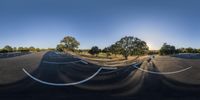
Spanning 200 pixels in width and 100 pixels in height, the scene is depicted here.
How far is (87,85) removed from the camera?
17938 mm

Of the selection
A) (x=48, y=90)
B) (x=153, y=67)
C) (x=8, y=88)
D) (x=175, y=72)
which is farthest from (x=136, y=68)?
(x=8, y=88)

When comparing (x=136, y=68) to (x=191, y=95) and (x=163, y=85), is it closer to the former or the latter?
(x=163, y=85)

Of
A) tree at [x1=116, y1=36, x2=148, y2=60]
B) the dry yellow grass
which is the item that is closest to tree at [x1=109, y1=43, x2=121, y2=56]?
tree at [x1=116, y1=36, x2=148, y2=60]

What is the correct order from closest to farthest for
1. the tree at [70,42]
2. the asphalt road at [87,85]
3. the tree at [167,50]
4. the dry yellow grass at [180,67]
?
1. the asphalt road at [87,85]
2. the dry yellow grass at [180,67]
3. the tree at [167,50]
4. the tree at [70,42]

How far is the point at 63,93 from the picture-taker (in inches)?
650

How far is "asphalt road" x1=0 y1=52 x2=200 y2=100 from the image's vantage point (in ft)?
53.7

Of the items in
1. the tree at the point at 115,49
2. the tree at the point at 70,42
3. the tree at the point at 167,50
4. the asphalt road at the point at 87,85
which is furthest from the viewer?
the tree at the point at 70,42

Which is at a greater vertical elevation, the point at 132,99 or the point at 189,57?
the point at 189,57

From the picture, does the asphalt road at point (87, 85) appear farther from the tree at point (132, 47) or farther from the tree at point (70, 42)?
the tree at point (70, 42)

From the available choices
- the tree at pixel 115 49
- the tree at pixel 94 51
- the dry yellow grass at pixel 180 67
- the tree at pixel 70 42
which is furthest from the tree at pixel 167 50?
the tree at pixel 70 42

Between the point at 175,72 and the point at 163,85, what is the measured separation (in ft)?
12.0

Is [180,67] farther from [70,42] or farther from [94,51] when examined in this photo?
[70,42]

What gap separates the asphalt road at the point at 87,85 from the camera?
16.4 meters

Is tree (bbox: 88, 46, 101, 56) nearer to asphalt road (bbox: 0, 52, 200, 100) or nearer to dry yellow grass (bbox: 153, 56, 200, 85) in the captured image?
dry yellow grass (bbox: 153, 56, 200, 85)
